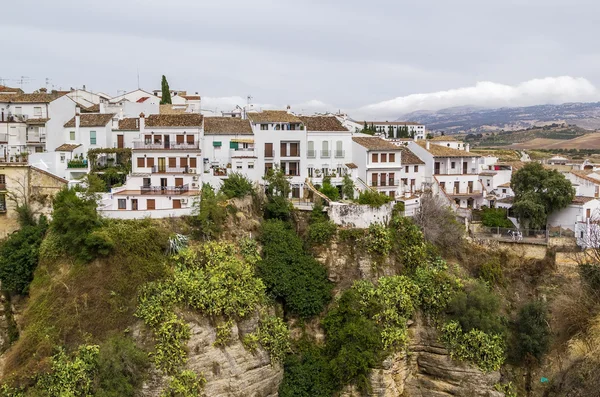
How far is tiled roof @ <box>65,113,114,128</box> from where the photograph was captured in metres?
41.0

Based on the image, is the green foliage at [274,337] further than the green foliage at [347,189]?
No

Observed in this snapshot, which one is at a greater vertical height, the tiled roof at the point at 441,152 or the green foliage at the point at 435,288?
the tiled roof at the point at 441,152

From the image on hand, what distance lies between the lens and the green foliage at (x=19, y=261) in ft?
97.6

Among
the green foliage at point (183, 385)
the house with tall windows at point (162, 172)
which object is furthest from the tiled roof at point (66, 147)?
the green foliage at point (183, 385)

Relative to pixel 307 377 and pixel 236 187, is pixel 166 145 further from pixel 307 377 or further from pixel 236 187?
pixel 307 377

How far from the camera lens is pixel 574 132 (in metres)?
149

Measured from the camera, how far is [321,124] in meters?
42.8

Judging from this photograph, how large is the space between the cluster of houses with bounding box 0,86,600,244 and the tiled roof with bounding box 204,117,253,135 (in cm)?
8

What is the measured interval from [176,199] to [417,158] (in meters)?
23.2

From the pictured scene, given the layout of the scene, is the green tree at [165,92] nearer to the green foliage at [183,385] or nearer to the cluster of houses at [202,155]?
the cluster of houses at [202,155]

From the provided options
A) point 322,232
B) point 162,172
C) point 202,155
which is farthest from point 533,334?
point 162,172

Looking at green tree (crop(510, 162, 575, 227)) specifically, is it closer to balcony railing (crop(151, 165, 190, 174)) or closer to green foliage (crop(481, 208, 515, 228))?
green foliage (crop(481, 208, 515, 228))

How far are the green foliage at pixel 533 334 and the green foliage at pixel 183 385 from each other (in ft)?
64.0

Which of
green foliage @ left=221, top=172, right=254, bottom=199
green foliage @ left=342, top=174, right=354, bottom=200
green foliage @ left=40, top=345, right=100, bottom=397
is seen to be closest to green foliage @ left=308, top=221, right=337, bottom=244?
green foliage @ left=221, top=172, right=254, bottom=199
